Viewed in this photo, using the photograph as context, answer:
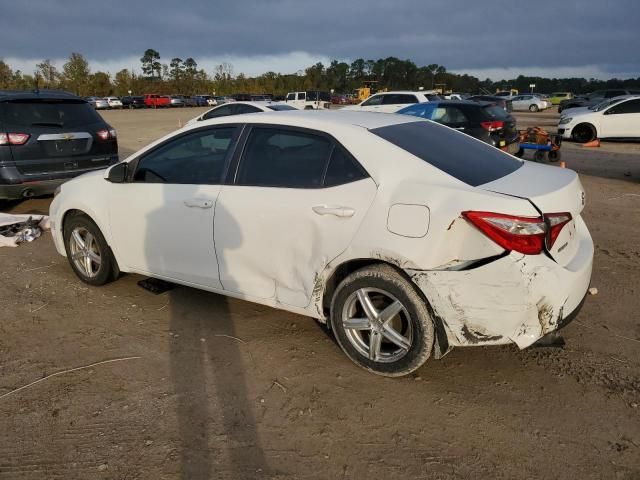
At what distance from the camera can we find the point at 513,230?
108 inches

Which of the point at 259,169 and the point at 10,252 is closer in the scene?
the point at 259,169

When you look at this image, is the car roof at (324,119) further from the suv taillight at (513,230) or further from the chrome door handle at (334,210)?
the suv taillight at (513,230)

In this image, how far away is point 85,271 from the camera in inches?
191

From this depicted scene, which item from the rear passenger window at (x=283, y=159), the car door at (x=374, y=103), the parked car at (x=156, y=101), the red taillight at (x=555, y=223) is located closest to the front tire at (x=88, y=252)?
the rear passenger window at (x=283, y=159)

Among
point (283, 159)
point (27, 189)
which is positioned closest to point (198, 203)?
point (283, 159)

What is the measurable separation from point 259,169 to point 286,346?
1277 mm

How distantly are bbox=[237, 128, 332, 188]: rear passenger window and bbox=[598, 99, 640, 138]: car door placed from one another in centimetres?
1743

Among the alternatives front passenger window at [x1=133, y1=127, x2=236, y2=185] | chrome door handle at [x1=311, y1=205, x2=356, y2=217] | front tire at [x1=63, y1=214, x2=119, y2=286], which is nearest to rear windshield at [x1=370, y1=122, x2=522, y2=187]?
chrome door handle at [x1=311, y1=205, x2=356, y2=217]

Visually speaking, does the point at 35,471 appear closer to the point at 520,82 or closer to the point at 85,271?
the point at 85,271

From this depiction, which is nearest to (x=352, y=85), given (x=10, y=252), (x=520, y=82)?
(x=520, y=82)

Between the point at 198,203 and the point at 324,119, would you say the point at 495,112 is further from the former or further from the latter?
the point at 198,203

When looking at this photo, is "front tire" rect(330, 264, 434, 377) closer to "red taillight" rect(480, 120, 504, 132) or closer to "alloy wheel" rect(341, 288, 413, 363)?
"alloy wheel" rect(341, 288, 413, 363)

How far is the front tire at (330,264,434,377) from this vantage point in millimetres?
3016

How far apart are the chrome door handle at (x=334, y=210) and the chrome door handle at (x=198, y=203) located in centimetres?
89
